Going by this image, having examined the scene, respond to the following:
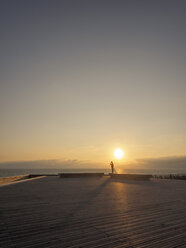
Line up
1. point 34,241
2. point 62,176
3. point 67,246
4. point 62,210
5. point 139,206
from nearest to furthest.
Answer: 1. point 67,246
2. point 34,241
3. point 62,210
4. point 139,206
5. point 62,176

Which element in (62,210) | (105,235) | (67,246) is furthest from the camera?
(62,210)

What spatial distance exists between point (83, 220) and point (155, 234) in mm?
1901

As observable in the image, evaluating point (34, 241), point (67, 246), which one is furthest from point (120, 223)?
point (34, 241)

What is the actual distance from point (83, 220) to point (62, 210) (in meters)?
1.40

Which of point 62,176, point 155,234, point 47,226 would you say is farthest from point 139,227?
point 62,176

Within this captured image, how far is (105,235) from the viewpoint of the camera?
4.05 m

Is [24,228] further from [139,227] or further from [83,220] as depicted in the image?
[139,227]

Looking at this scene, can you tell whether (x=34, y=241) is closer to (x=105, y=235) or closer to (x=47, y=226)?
(x=47, y=226)

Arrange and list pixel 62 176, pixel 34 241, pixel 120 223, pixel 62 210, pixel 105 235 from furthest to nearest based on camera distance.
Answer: pixel 62 176
pixel 62 210
pixel 120 223
pixel 105 235
pixel 34 241

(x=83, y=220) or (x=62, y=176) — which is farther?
(x=62, y=176)

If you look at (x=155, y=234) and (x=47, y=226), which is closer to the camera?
(x=155, y=234)

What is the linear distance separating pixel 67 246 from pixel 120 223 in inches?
71.7

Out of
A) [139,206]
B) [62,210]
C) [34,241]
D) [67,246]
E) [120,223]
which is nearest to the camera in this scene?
[67,246]

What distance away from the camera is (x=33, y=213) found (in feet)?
19.0
